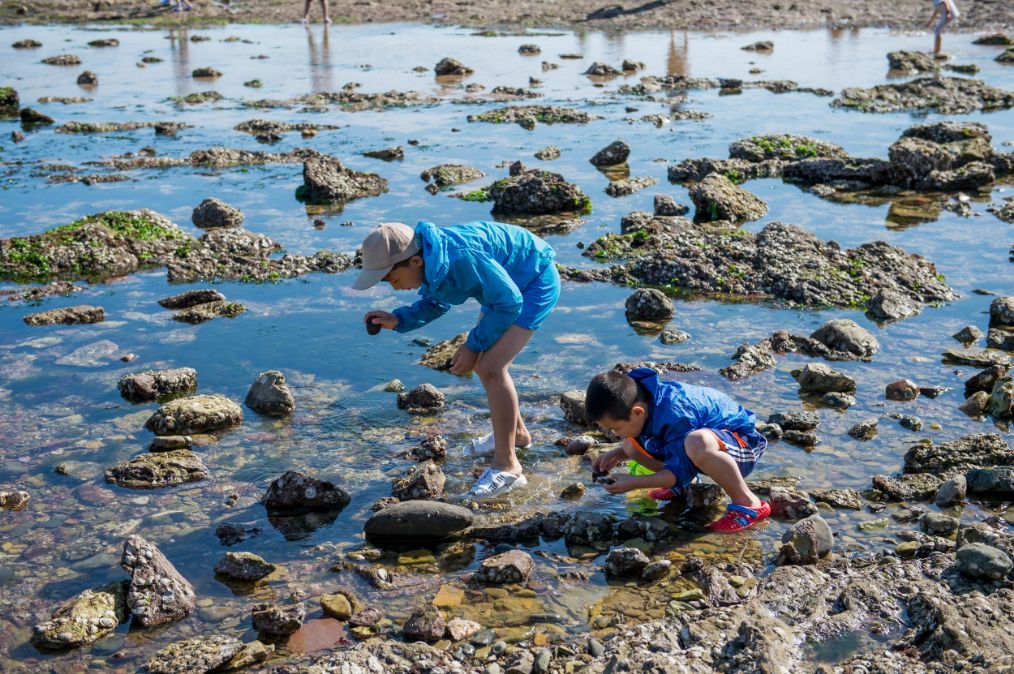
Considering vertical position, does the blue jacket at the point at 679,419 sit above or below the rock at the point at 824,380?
above

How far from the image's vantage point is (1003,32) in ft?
95.2

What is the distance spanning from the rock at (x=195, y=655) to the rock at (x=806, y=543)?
9.10ft

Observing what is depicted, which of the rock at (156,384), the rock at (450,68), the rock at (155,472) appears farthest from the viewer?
the rock at (450,68)

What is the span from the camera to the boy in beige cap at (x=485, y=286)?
566 cm

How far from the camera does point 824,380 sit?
7312mm

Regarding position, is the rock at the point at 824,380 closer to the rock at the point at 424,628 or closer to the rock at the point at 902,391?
the rock at the point at 902,391

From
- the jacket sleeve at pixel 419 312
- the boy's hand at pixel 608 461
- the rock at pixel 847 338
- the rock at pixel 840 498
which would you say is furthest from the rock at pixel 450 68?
the rock at pixel 840 498

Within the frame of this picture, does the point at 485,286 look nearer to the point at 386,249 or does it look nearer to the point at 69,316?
the point at 386,249

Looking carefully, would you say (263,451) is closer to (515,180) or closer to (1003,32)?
(515,180)

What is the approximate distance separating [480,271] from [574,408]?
1.64m

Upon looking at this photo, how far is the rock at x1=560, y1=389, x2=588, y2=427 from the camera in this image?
23.0ft

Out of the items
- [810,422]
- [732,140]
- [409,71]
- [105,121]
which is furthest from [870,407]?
[409,71]

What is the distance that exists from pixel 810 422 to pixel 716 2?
30008mm

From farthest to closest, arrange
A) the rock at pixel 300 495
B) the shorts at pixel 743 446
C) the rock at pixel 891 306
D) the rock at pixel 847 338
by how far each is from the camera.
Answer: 1. the rock at pixel 891 306
2. the rock at pixel 847 338
3. the rock at pixel 300 495
4. the shorts at pixel 743 446
